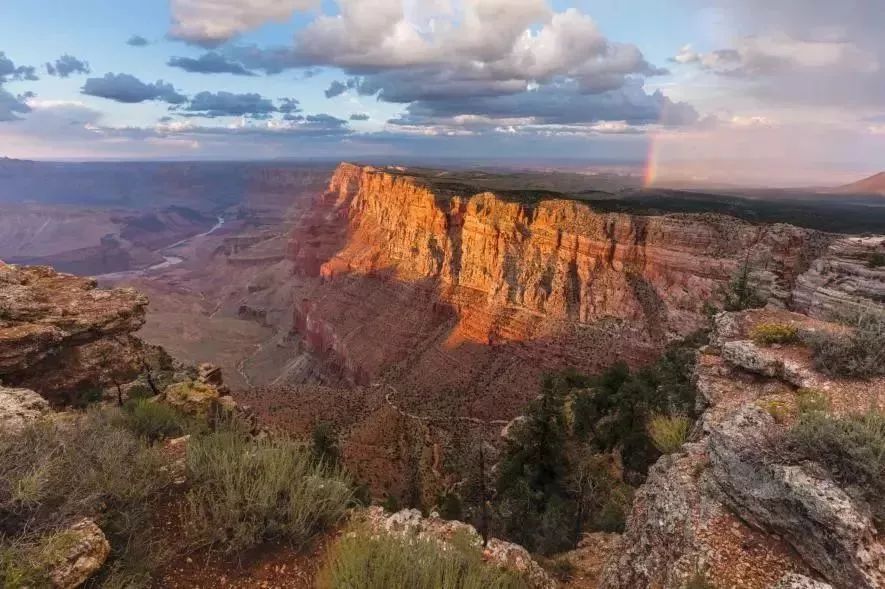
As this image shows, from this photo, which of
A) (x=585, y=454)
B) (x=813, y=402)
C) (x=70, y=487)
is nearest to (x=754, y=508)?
(x=813, y=402)

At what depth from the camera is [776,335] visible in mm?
8820

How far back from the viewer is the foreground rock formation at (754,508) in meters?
4.90

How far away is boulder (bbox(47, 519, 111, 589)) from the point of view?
4832 millimetres

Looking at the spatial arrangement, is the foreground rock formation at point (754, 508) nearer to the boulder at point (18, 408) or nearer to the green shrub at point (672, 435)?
the green shrub at point (672, 435)

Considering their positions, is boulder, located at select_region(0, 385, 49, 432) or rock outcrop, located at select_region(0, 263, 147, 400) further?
rock outcrop, located at select_region(0, 263, 147, 400)

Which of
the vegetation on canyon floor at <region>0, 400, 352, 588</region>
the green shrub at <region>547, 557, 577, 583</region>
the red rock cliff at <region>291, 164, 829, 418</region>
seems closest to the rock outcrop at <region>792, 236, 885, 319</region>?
the red rock cliff at <region>291, 164, 829, 418</region>

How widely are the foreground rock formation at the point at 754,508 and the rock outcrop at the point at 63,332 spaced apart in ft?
47.9

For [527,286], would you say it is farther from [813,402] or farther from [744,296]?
[813,402]

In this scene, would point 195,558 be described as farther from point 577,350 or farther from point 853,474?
point 577,350

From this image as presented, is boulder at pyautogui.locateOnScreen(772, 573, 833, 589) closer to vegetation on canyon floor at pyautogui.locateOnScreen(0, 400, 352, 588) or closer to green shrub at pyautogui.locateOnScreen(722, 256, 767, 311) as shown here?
vegetation on canyon floor at pyautogui.locateOnScreen(0, 400, 352, 588)

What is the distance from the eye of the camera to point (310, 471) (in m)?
8.09

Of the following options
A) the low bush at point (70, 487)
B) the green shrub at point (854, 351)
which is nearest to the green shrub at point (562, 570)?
the green shrub at point (854, 351)

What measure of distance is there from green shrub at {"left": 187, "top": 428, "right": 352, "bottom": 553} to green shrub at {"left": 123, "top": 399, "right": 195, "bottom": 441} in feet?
10.2

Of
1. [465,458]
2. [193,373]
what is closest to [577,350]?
[465,458]
